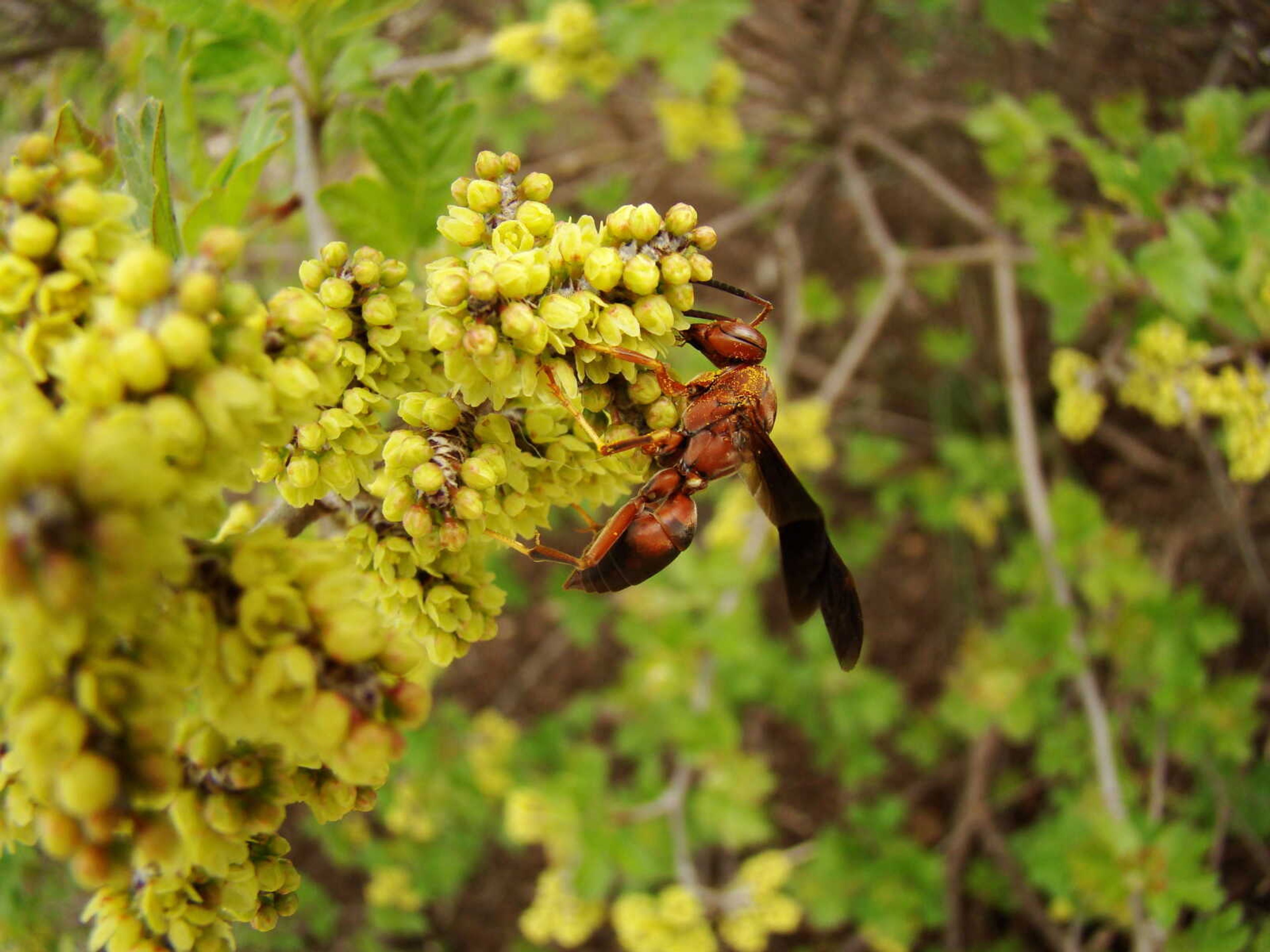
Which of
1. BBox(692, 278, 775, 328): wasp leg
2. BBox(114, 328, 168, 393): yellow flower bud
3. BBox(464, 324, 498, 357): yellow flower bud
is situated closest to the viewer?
BBox(114, 328, 168, 393): yellow flower bud

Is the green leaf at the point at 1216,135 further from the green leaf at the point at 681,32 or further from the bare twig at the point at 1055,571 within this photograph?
the green leaf at the point at 681,32

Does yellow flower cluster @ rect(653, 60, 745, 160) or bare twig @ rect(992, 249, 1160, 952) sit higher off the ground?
yellow flower cluster @ rect(653, 60, 745, 160)

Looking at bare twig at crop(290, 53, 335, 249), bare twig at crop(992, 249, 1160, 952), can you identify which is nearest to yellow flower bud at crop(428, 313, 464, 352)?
bare twig at crop(290, 53, 335, 249)

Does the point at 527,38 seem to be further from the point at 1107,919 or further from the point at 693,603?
the point at 1107,919

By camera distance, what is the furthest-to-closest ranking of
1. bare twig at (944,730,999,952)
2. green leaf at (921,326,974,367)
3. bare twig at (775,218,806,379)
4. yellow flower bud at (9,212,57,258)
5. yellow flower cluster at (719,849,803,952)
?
green leaf at (921,326,974,367)
bare twig at (775,218,806,379)
bare twig at (944,730,999,952)
yellow flower cluster at (719,849,803,952)
yellow flower bud at (9,212,57,258)

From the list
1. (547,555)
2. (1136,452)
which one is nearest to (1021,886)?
(1136,452)

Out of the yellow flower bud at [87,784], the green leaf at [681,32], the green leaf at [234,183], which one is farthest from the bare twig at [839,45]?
the yellow flower bud at [87,784]

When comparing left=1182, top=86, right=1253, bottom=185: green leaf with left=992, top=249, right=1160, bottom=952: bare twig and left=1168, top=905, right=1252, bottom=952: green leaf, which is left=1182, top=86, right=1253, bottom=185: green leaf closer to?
left=992, top=249, right=1160, bottom=952: bare twig
